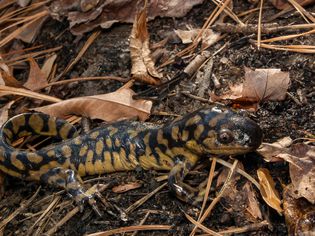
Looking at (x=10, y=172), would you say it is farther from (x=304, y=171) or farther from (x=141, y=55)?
(x=304, y=171)

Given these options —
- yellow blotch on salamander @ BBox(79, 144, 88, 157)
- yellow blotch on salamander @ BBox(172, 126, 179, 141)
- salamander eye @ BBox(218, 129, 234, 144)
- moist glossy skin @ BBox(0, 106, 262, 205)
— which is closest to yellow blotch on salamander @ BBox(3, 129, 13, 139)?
moist glossy skin @ BBox(0, 106, 262, 205)

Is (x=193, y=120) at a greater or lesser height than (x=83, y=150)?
greater

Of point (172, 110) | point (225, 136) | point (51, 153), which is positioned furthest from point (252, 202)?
point (51, 153)

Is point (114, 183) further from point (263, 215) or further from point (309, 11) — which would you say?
point (309, 11)

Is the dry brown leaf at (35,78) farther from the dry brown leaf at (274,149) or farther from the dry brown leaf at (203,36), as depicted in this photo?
the dry brown leaf at (274,149)

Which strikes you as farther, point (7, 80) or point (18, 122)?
point (7, 80)

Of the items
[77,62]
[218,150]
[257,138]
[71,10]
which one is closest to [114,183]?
[218,150]
